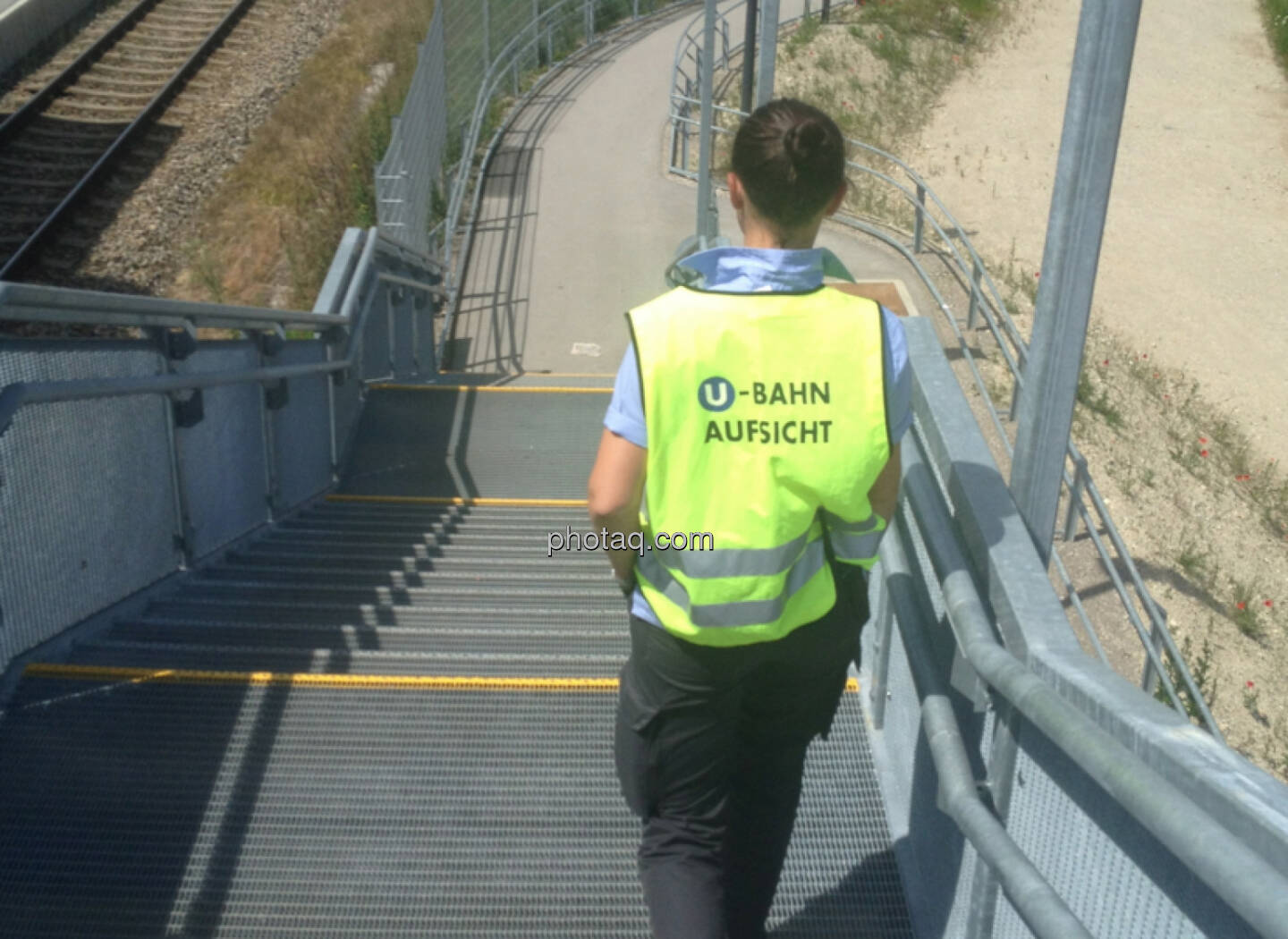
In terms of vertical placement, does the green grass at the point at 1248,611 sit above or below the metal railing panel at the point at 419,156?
below

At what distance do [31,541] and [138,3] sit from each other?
58.1ft

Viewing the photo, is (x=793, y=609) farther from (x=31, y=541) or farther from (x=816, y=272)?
(x=31, y=541)

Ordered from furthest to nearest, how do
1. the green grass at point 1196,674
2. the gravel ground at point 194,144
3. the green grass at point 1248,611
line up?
the gravel ground at point 194,144 → the green grass at point 1248,611 → the green grass at point 1196,674

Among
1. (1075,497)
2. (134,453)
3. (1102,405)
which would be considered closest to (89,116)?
(1102,405)

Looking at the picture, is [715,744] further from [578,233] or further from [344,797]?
[578,233]

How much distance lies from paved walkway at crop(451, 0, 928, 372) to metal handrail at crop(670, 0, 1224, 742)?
0.54 m

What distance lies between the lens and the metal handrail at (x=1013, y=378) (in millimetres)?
8219

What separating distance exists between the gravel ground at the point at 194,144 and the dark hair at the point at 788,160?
11852 mm

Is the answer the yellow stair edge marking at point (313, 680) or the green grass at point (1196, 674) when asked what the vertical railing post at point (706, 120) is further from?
the yellow stair edge marking at point (313, 680)

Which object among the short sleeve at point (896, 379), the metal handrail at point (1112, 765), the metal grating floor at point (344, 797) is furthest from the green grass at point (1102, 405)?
the short sleeve at point (896, 379)

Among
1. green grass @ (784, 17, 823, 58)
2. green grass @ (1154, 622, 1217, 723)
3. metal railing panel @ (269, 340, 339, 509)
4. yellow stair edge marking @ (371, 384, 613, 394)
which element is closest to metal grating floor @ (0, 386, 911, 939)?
metal railing panel @ (269, 340, 339, 509)

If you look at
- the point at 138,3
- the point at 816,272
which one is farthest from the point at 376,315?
the point at 138,3

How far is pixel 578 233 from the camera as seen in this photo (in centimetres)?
1747

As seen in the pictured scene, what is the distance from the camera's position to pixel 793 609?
2.47m
